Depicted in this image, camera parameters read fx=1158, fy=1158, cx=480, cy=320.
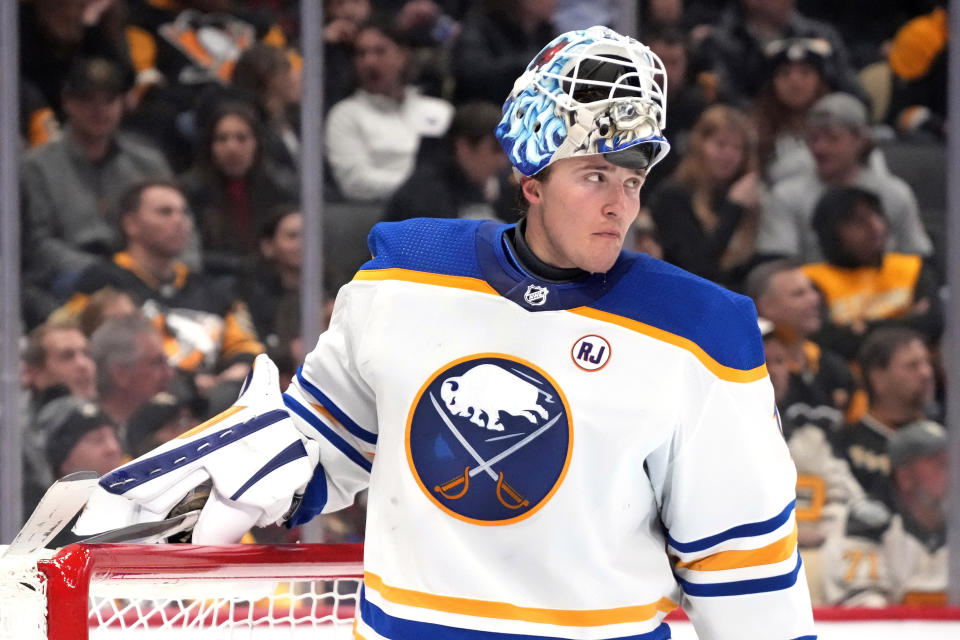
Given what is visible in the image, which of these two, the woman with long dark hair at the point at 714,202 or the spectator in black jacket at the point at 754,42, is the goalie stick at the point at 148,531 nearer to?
the woman with long dark hair at the point at 714,202

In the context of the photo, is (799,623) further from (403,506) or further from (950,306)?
(950,306)

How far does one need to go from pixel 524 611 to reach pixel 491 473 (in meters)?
0.13

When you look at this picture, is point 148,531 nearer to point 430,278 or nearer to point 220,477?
point 220,477

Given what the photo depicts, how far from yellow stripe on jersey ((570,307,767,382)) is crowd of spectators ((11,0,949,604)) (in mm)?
1934

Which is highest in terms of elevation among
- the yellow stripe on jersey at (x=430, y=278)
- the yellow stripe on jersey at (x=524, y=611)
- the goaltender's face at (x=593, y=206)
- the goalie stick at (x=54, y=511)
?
the goaltender's face at (x=593, y=206)

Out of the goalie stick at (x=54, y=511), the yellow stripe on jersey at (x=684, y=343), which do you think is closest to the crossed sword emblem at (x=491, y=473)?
the yellow stripe on jersey at (x=684, y=343)

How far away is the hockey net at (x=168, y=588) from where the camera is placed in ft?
3.33

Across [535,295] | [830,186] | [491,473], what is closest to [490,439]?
[491,473]

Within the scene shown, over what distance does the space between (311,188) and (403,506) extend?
6.46 ft

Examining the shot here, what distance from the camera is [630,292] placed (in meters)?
1.12

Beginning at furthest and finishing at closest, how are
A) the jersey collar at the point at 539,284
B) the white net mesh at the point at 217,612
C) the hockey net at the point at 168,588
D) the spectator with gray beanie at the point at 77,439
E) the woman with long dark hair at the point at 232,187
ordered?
the woman with long dark hair at the point at 232,187 → the spectator with gray beanie at the point at 77,439 → the white net mesh at the point at 217,612 → the jersey collar at the point at 539,284 → the hockey net at the point at 168,588

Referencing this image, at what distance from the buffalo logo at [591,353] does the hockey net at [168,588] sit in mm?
374

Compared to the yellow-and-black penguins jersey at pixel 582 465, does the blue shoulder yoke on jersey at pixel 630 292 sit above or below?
above

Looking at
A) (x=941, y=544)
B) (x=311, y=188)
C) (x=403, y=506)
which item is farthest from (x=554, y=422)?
(x=941, y=544)
